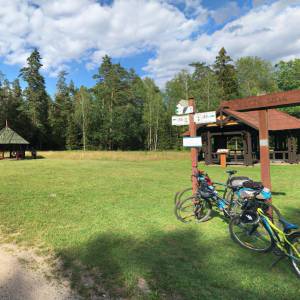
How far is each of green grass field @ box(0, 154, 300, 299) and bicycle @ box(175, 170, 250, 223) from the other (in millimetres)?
236

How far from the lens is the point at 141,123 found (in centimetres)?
4284

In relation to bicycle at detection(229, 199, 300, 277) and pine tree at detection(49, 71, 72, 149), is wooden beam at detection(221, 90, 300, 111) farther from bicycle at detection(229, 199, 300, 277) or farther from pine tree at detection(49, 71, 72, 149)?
pine tree at detection(49, 71, 72, 149)

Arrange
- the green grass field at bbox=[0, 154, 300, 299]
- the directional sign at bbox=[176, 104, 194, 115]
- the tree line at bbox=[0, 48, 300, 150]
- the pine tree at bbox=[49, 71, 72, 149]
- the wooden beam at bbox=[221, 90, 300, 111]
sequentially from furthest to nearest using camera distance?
the pine tree at bbox=[49, 71, 72, 149] → the tree line at bbox=[0, 48, 300, 150] → the directional sign at bbox=[176, 104, 194, 115] → the wooden beam at bbox=[221, 90, 300, 111] → the green grass field at bbox=[0, 154, 300, 299]

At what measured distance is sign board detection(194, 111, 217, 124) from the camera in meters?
5.30

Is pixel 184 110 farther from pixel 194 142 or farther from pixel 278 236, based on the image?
pixel 278 236

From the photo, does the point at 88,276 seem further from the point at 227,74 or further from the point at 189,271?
the point at 227,74

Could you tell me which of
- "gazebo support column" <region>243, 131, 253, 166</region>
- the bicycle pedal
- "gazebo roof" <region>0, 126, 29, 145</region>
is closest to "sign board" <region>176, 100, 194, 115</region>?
the bicycle pedal

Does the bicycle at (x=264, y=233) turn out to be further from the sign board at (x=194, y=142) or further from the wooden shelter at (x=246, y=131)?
the wooden shelter at (x=246, y=131)

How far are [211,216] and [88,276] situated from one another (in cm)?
308

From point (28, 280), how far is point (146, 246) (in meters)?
1.62

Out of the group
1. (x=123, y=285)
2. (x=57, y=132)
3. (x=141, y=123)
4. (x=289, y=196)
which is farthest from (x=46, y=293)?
(x=57, y=132)

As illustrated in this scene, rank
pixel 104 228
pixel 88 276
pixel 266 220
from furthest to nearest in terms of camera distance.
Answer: pixel 104 228 → pixel 266 220 → pixel 88 276

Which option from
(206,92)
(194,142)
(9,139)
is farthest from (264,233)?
(206,92)

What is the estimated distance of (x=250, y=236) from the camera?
4102mm
